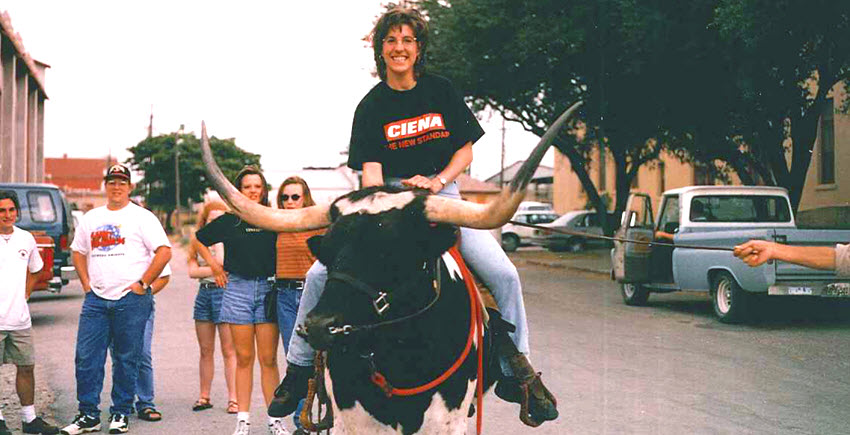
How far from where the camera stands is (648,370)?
33.4 feet

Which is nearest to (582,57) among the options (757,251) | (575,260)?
(575,260)

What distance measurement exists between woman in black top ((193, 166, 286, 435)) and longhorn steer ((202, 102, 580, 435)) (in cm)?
310

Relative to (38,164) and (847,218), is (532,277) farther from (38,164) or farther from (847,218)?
(38,164)

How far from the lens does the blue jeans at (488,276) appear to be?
4.73 metres

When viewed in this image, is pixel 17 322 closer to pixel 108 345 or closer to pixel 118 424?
pixel 108 345

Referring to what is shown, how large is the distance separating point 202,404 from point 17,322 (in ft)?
5.81

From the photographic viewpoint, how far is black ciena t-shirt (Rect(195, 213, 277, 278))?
761 cm

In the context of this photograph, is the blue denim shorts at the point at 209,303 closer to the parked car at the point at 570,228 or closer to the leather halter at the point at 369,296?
the leather halter at the point at 369,296

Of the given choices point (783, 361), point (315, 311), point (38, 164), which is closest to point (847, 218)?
point (783, 361)

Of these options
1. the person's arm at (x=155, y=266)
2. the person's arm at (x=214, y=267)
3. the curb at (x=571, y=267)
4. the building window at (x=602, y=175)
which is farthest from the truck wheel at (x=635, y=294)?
the building window at (x=602, y=175)

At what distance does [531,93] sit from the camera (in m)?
29.3

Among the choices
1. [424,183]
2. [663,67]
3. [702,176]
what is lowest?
[424,183]

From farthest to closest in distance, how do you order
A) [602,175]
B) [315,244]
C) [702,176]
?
[602,175] → [702,176] → [315,244]

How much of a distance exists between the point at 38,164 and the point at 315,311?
53.6m
